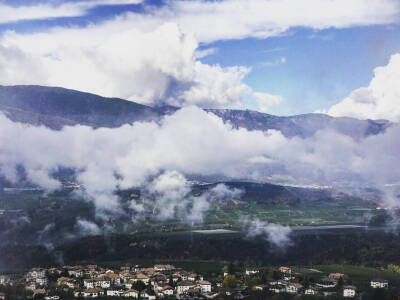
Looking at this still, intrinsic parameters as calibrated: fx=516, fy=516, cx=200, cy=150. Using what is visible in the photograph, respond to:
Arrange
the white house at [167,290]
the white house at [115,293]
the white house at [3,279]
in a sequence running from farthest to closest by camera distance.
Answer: the white house at [3,279] → the white house at [115,293] → the white house at [167,290]

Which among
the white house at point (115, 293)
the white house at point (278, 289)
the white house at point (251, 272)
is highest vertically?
the white house at point (251, 272)

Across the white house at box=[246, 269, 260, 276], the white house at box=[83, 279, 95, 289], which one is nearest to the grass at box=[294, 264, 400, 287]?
the white house at box=[246, 269, 260, 276]

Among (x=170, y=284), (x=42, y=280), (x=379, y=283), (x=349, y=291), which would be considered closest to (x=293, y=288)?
(x=349, y=291)

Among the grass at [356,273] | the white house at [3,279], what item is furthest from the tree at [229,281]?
the white house at [3,279]

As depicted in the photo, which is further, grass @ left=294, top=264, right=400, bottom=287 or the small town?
grass @ left=294, top=264, right=400, bottom=287

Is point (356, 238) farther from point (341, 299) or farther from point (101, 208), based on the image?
point (101, 208)

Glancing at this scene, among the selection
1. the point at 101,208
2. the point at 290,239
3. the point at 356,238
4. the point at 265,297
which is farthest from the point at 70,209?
the point at 265,297

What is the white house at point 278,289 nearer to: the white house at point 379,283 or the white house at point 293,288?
the white house at point 293,288

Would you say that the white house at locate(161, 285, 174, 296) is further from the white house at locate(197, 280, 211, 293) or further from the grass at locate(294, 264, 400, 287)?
the grass at locate(294, 264, 400, 287)

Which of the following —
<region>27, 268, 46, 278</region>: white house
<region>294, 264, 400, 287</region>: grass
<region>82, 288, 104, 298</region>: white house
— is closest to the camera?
<region>82, 288, 104, 298</region>: white house
